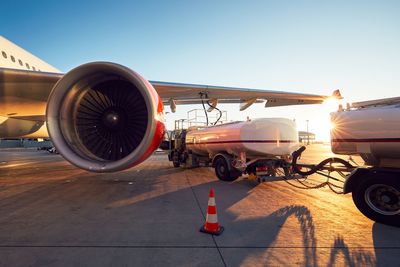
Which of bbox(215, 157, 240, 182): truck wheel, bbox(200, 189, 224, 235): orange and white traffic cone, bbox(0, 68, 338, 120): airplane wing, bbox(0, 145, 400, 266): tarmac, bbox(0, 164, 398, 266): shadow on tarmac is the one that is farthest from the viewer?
bbox(215, 157, 240, 182): truck wheel

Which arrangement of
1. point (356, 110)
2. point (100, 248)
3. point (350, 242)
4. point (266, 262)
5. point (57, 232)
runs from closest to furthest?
1. point (266, 262)
2. point (100, 248)
3. point (350, 242)
4. point (57, 232)
5. point (356, 110)

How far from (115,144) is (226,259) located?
309 centimetres

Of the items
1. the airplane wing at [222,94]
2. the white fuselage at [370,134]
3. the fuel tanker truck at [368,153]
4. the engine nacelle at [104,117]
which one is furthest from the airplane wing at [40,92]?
the white fuselage at [370,134]

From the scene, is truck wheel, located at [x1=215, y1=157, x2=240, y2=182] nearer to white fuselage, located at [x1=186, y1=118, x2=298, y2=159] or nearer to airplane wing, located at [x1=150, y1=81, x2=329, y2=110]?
white fuselage, located at [x1=186, y1=118, x2=298, y2=159]

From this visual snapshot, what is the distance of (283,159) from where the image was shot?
7.21m

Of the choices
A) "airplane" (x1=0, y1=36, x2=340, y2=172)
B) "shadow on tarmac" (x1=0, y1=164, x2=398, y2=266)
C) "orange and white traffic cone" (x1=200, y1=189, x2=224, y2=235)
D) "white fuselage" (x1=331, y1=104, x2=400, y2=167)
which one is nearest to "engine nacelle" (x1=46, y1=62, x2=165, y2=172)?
"airplane" (x1=0, y1=36, x2=340, y2=172)

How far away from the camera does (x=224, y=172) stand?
778 centimetres

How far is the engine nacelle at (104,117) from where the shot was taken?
13.5 feet

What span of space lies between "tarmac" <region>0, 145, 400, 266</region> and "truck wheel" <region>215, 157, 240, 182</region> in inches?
70.2

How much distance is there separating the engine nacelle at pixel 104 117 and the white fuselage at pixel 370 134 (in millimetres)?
3123

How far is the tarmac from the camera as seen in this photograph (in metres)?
2.61

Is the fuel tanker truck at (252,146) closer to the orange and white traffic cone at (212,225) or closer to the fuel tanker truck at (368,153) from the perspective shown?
the fuel tanker truck at (368,153)

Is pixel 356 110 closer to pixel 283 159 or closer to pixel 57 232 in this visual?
pixel 283 159

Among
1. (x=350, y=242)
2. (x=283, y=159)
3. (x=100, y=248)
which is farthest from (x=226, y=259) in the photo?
(x=283, y=159)
